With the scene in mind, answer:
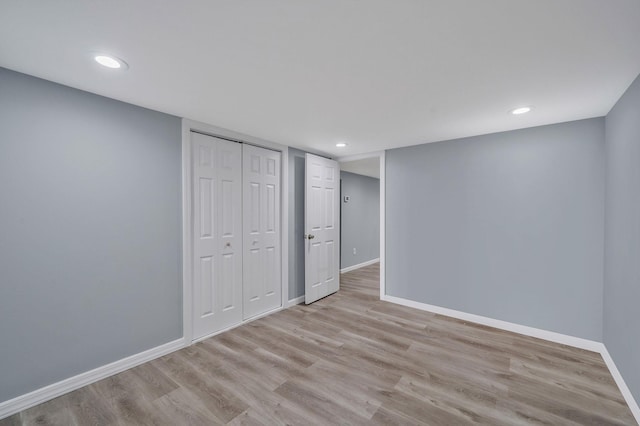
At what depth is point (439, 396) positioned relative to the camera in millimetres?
1975

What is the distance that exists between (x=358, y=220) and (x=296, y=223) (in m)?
2.84

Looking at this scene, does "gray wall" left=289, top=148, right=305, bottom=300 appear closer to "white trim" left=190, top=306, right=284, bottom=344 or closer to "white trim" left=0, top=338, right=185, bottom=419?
"white trim" left=190, top=306, right=284, bottom=344

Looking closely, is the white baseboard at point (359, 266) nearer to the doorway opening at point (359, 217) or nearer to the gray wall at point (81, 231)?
the doorway opening at point (359, 217)

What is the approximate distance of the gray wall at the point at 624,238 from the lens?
1.82 m

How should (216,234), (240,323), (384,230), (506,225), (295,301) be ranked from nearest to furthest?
(216,234), (506,225), (240,323), (295,301), (384,230)

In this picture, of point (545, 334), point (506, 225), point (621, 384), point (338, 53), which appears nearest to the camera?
point (338, 53)

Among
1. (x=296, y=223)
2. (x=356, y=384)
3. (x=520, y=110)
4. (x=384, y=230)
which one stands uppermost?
(x=520, y=110)

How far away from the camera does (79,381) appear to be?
204 cm

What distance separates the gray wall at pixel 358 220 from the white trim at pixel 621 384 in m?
4.09

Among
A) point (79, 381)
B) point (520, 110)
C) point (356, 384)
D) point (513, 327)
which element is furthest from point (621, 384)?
point (79, 381)

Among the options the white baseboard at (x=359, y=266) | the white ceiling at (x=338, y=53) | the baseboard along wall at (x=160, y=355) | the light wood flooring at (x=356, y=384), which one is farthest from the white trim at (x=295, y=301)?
the white ceiling at (x=338, y=53)

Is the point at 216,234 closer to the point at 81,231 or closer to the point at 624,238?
the point at 81,231

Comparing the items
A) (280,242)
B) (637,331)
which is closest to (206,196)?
(280,242)

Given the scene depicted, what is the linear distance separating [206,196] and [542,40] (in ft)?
9.55
